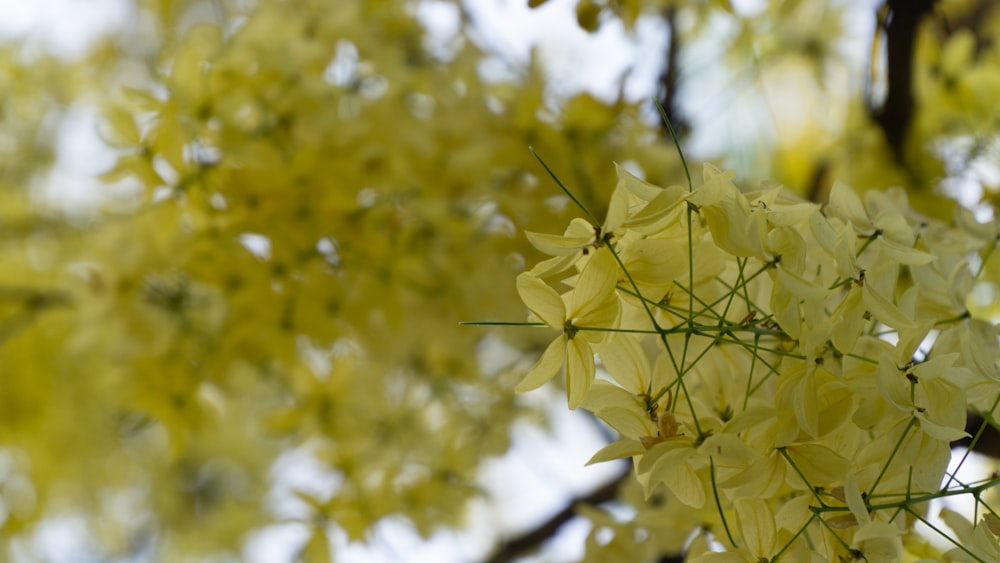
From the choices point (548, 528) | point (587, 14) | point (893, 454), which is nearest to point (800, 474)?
point (893, 454)

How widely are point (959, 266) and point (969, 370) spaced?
8 cm

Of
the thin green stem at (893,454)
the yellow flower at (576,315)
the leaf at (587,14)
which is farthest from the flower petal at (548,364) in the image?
the leaf at (587,14)

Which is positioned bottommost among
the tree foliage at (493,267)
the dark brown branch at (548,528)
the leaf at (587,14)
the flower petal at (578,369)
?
the dark brown branch at (548,528)

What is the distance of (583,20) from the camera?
520 mm

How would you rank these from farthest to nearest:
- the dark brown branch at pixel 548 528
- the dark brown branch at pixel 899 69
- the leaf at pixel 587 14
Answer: the dark brown branch at pixel 548 528 → the dark brown branch at pixel 899 69 → the leaf at pixel 587 14

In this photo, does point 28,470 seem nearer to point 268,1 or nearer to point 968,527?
point 268,1

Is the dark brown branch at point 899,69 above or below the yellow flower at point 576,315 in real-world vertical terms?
below

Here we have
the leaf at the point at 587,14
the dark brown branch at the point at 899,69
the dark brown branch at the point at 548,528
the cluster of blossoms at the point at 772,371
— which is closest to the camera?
the cluster of blossoms at the point at 772,371

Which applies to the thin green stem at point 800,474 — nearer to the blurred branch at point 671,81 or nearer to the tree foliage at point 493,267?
the tree foliage at point 493,267

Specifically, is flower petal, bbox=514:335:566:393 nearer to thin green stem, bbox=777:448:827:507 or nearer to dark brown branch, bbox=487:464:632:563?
thin green stem, bbox=777:448:827:507

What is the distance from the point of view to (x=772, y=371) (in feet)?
1.20

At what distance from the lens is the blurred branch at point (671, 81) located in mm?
722

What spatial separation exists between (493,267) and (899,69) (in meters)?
0.34

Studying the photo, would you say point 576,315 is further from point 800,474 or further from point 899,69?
point 899,69
